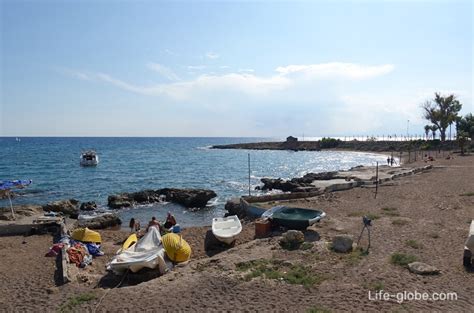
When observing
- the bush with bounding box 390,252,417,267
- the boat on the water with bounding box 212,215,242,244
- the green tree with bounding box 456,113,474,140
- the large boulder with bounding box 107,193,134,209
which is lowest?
the large boulder with bounding box 107,193,134,209

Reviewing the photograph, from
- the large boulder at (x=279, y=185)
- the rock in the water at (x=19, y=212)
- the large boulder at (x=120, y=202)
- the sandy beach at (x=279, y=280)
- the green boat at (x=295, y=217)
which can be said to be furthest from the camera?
the large boulder at (x=279, y=185)

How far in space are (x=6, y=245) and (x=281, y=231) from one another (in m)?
12.5

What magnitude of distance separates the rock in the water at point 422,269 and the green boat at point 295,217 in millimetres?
4810

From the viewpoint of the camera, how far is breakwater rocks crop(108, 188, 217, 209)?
94.4 feet

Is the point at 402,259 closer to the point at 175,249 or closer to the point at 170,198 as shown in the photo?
the point at 175,249

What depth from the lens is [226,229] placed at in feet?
51.0

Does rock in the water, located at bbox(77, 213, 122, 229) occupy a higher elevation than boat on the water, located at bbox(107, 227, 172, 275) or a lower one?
lower

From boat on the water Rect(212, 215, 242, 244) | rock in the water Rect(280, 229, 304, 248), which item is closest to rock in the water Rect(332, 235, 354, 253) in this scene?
rock in the water Rect(280, 229, 304, 248)

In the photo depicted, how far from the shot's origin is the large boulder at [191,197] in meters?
28.8

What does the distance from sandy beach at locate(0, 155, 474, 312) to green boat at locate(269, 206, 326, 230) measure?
53 centimetres

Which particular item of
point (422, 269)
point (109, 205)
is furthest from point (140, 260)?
point (109, 205)

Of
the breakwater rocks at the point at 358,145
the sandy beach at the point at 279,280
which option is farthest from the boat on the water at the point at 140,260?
the breakwater rocks at the point at 358,145

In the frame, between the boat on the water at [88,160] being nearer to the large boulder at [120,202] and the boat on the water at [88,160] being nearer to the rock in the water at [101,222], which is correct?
the large boulder at [120,202]

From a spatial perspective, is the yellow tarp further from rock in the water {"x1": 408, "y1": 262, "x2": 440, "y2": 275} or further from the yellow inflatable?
rock in the water {"x1": 408, "y1": 262, "x2": 440, "y2": 275}
